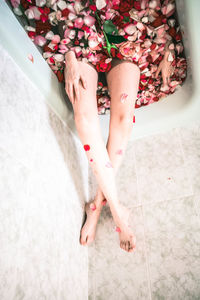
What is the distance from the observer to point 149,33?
30.9 inches

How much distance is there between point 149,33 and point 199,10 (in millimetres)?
189

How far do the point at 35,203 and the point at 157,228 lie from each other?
0.60 metres

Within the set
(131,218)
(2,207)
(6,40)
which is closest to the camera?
(2,207)

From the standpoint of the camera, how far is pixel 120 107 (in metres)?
0.86

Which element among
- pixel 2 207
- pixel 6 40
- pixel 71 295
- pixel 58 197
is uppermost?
pixel 6 40

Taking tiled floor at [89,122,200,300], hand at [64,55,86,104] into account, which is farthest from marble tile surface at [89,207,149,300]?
hand at [64,55,86,104]

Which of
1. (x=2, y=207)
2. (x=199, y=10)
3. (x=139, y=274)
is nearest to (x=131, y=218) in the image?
(x=139, y=274)

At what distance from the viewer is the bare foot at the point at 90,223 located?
889mm

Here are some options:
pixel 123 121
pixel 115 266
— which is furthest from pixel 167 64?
pixel 115 266

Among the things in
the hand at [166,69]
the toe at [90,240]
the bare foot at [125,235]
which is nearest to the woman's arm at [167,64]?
the hand at [166,69]

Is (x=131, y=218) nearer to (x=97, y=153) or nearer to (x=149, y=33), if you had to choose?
(x=97, y=153)

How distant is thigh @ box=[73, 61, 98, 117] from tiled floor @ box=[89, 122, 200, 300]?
18.4 inches

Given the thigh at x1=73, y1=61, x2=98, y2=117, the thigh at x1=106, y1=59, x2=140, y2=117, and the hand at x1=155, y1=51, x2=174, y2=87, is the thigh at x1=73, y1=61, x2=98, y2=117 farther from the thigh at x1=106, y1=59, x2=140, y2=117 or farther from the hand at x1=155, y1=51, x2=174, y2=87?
the hand at x1=155, y1=51, x2=174, y2=87

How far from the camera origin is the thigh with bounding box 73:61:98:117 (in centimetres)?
83
